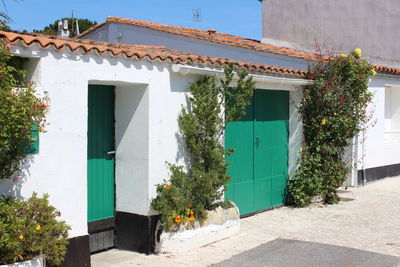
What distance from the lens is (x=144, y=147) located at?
21.6ft

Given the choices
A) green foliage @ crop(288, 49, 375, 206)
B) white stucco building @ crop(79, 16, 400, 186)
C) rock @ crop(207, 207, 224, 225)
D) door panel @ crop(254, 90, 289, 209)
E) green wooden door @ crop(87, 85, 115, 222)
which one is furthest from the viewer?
white stucco building @ crop(79, 16, 400, 186)

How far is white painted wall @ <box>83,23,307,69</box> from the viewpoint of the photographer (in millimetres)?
13123

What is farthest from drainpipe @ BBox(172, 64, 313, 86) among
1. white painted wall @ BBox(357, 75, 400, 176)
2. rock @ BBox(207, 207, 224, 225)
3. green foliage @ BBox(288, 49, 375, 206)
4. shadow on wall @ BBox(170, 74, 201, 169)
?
white painted wall @ BBox(357, 75, 400, 176)

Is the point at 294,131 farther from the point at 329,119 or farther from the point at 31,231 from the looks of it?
the point at 31,231

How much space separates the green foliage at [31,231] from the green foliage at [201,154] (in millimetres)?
1620

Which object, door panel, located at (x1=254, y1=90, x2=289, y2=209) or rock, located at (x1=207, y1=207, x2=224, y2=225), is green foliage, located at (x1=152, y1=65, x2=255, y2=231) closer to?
rock, located at (x1=207, y1=207, x2=224, y2=225)

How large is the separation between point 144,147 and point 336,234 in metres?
3.28

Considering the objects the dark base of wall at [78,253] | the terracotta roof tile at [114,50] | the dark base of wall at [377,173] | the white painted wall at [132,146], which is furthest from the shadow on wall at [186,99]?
the dark base of wall at [377,173]

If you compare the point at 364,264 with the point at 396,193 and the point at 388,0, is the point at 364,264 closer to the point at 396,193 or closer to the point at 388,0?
the point at 396,193

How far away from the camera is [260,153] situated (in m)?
9.13

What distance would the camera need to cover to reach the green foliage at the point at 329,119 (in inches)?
380

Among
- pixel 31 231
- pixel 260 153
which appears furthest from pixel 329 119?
pixel 31 231

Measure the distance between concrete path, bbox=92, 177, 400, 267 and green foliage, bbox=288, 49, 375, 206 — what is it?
49 cm

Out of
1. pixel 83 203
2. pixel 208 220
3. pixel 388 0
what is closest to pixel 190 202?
pixel 208 220
